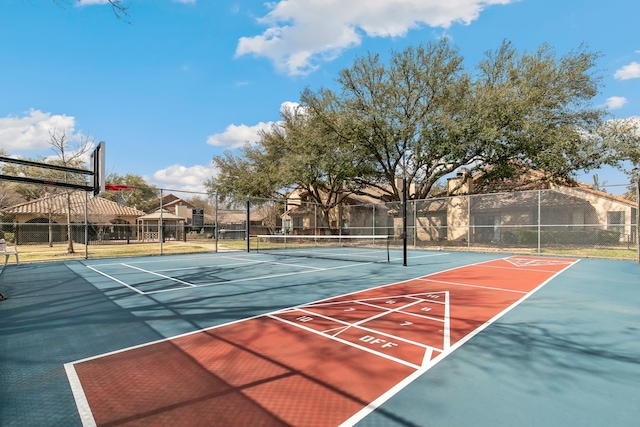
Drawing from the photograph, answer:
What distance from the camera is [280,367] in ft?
11.4

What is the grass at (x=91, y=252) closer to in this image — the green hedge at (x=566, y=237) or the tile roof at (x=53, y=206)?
the tile roof at (x=53, y=206)

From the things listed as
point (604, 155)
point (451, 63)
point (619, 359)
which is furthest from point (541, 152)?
point (619, 359)

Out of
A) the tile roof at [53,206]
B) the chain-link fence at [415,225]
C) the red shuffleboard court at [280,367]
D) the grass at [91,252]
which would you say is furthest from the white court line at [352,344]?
the tile roof at [53,206]

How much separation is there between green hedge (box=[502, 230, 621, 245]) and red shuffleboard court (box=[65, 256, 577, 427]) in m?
16.8

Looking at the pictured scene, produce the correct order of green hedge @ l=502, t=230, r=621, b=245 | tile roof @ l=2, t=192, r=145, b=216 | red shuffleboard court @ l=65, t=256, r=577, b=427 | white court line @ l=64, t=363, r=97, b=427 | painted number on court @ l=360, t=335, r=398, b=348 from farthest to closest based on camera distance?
tile roof @ l=2, t=192, r=145, b=216 < green hedge @ l=502, t=230, r=621, b=245 < painted number on court @ l=360, t=335, r=398, b=348 < red shuffleboard court @ l=65, t=256, r=577, b=427 < white court line @ l=64, t=363, r=97, b=427

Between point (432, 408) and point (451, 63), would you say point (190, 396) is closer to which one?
point (432, 408)

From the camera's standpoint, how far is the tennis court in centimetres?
266

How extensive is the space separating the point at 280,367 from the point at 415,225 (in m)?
19.2

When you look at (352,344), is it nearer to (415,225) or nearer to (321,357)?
(321,357)

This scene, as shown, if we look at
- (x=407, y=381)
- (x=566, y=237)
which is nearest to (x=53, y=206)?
(x=407, y=381)

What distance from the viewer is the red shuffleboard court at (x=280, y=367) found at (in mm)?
2643

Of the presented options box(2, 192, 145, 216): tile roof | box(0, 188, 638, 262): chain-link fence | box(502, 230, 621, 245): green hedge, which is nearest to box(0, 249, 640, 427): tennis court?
box(0, 188, 638, 262): chain-link fence

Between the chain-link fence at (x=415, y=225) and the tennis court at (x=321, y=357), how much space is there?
10814 mm

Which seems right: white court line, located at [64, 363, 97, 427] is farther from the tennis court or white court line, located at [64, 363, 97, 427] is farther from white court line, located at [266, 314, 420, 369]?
white court line, located at [266, 314, 420, 369]
